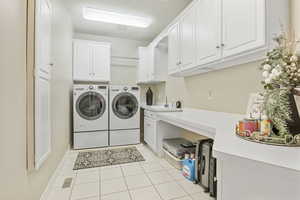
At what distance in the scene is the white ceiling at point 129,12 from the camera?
2650 millimetres

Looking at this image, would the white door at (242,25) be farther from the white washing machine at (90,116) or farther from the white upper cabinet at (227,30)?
the white washing machine at (90,116)

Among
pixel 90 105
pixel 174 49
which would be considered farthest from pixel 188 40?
pixel 90 105

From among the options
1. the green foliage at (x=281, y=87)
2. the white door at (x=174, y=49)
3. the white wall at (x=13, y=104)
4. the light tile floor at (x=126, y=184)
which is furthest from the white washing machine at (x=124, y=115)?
the green foliage at (x=281, y=87)

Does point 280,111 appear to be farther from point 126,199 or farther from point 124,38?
point 124,38

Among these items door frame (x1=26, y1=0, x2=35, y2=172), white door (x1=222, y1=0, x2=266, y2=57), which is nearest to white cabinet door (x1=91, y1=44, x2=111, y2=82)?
door frame (x1=26, y1=0, x2=35, y2=172)

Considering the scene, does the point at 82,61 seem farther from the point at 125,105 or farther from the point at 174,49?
the point at 174,49

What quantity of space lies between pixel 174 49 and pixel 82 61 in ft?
7.39

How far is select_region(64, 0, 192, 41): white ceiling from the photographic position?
2.65 metres

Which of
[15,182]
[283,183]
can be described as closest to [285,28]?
[283,183]

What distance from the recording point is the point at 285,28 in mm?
1312

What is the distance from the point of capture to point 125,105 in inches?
145

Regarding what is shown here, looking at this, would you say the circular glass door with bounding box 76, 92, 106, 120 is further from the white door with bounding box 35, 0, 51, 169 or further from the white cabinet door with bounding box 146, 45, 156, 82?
the white door with bounding box 35, 0, 51, 169

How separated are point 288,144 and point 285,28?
1115 mm

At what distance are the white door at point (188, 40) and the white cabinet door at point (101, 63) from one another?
6.84 ft
